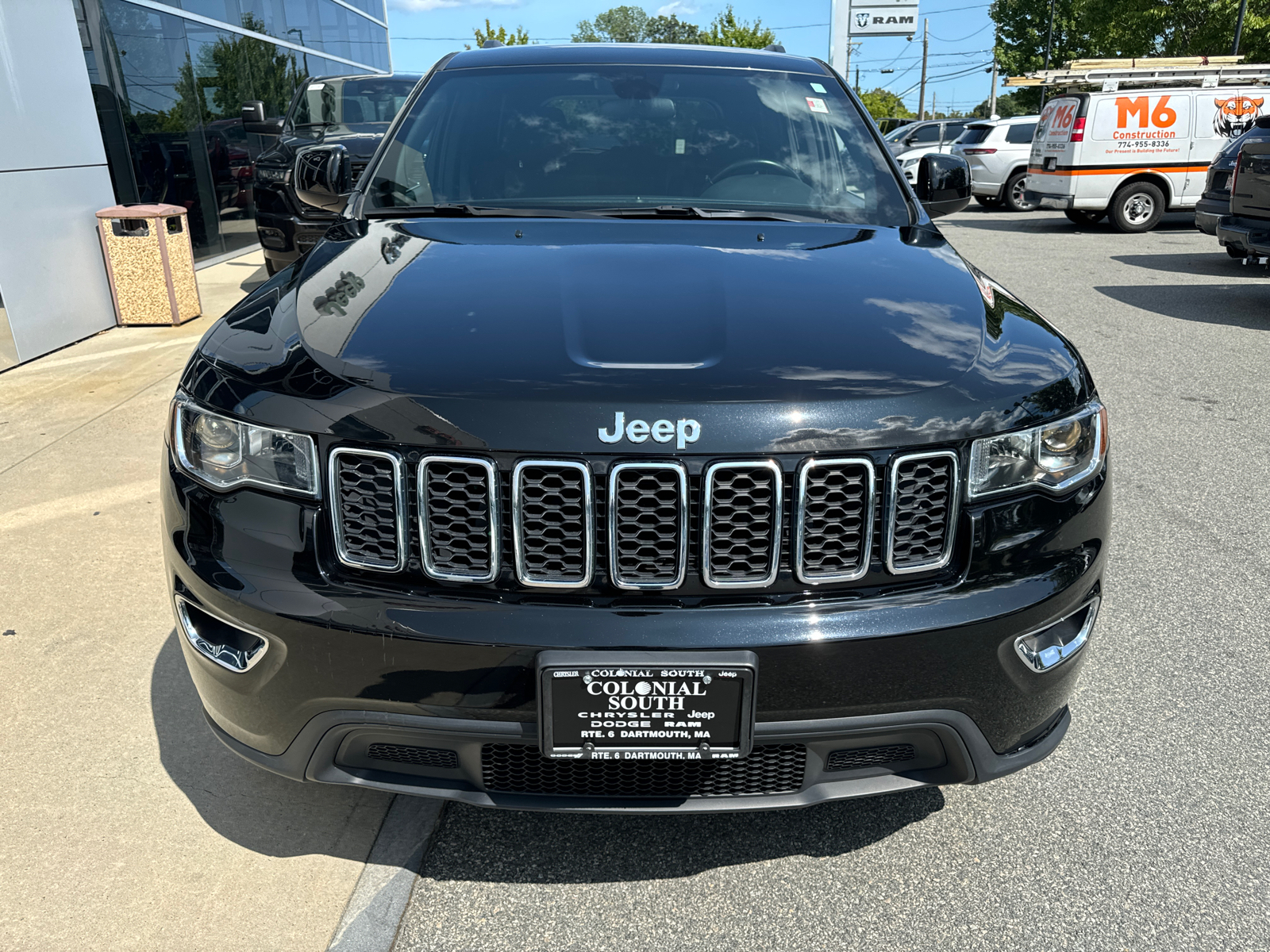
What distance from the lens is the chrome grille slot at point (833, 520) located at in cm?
179

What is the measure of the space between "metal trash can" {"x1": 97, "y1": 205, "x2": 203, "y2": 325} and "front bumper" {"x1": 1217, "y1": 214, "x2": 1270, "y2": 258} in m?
8.85

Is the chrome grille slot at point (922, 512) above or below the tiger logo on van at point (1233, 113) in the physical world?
below

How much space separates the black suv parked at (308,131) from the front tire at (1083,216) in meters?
10.4

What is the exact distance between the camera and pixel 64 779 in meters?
2.53

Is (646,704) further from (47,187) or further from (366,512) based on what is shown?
(47,187)

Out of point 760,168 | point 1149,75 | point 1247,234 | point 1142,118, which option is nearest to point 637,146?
point 760,168

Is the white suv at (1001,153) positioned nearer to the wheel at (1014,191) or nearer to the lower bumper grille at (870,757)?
the wheel at (1014,191)

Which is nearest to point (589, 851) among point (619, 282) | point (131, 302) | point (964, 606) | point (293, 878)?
point (293, 878)

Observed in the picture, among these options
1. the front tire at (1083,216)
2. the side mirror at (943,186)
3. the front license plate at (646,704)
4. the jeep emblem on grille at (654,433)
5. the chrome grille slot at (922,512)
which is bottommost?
the front tire at (1083,216)

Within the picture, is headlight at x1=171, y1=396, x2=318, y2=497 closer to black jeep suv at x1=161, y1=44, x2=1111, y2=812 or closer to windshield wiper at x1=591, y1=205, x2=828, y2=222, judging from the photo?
black jeep suv at x1=161, y1=44, x2=1111, y2=812

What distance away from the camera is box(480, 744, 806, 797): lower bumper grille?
193 cm

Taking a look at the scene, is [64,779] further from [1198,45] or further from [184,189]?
[1198,45]

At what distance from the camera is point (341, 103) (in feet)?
32.5

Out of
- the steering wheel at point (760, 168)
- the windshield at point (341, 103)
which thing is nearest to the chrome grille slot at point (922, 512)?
the steering wheel at point (760, 168)
